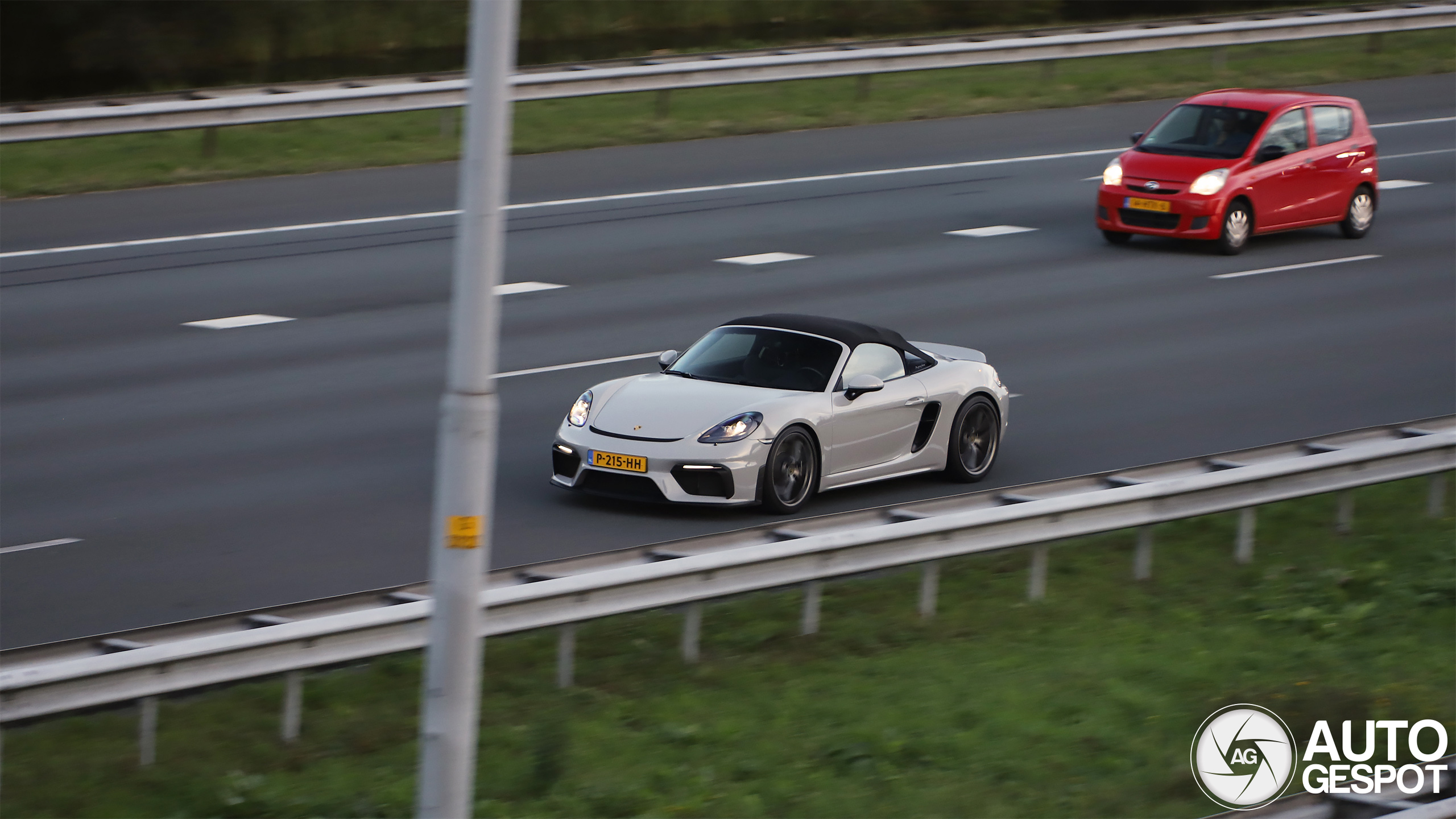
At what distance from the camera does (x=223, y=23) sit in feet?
107

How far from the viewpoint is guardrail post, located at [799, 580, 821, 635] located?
1009cm

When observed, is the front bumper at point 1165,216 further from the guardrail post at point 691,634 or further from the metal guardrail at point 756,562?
the guardrail post at point 691,634

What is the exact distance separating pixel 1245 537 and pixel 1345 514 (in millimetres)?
1102

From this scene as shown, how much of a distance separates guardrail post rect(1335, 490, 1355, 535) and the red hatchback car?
31.4 ft

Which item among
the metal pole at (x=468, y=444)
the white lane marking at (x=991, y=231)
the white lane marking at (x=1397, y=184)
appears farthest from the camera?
the white lane marking at (x=1397, y=184)

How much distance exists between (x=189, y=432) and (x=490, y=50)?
8.72m

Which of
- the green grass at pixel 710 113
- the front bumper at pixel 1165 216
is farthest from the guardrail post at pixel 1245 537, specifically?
the green grass at pixel 710 113

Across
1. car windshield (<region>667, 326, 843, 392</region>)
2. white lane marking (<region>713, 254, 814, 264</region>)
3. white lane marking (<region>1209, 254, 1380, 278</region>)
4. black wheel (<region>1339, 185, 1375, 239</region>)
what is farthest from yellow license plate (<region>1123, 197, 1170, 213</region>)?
car windshield (<region>667, 326, 843, 392</region>)

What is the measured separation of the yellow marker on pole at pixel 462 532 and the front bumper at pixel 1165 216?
16684 mm

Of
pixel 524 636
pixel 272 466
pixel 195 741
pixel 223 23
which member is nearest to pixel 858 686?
pixel 524 636

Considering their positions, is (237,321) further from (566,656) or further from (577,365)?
(566,656)

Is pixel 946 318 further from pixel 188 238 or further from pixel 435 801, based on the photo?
pixel 435 801

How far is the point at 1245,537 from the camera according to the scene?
465 inches

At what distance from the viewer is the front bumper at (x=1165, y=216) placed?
848 inches
